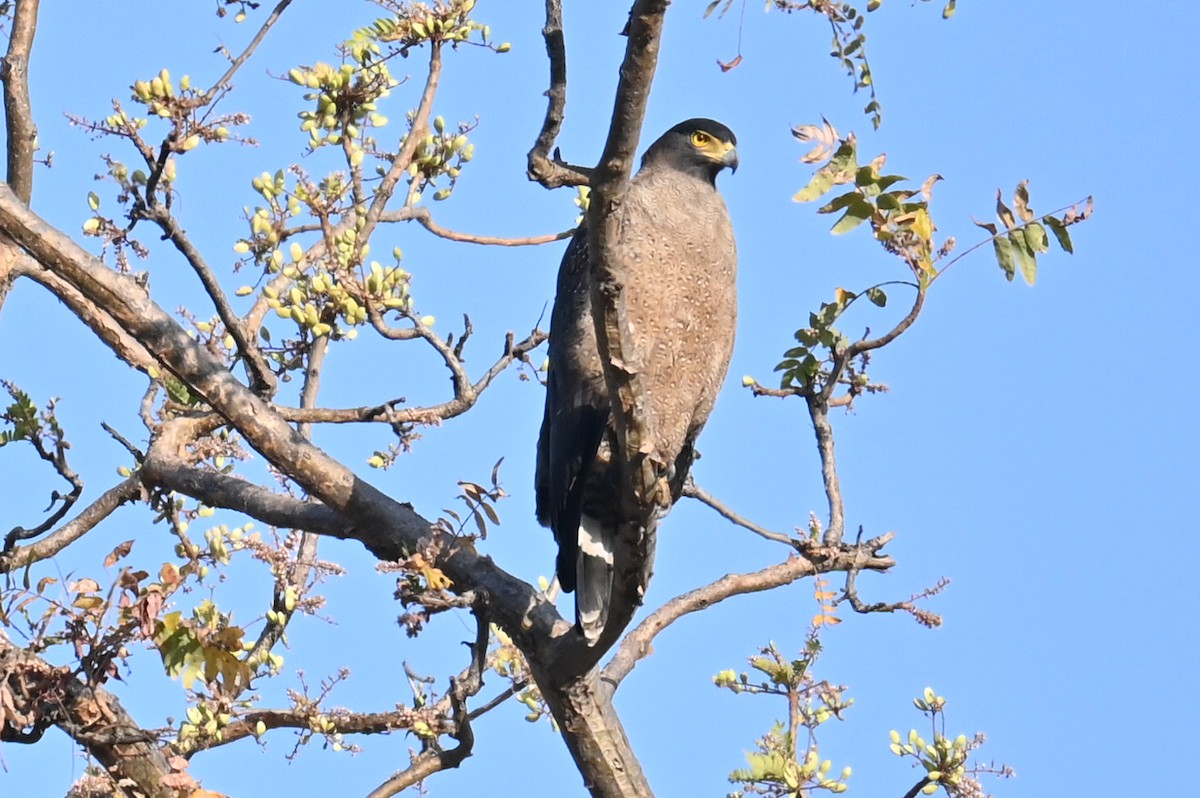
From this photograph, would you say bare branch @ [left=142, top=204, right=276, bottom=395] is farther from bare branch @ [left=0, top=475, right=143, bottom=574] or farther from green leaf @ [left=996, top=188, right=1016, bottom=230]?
green leaf @ [left=996, top=188, right=1016, bottom=230]

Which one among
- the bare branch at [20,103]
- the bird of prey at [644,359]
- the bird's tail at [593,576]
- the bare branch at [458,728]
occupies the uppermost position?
the bare branch at [20,103]

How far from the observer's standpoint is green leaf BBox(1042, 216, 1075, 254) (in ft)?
12.9

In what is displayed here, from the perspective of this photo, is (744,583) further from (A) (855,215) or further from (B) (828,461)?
(A) (855,215)

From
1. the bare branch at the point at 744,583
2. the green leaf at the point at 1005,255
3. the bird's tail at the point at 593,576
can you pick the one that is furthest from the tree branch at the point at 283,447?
the green leaf at the point at 1005,255

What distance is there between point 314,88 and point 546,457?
1.57 m

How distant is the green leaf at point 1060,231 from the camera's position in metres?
3.93

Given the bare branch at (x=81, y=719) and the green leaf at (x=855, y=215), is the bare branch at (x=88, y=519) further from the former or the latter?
the green leaf at (x=855, y=215)

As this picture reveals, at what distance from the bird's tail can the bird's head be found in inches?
58.9

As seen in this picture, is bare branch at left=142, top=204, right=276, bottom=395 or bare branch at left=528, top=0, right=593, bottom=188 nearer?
bare branch at left=528, top=0, right=593, bottom=188

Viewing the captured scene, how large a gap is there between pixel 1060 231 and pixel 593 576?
1.72m

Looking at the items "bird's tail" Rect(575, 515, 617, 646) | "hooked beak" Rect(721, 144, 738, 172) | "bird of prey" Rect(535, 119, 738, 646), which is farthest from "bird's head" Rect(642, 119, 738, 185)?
"bird's tail" Rect(575, 515, 617, 646)

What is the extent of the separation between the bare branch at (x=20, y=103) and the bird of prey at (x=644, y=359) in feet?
7.54

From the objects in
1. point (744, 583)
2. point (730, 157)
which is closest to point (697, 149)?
point (730, 157)

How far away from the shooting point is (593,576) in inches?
183
